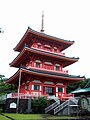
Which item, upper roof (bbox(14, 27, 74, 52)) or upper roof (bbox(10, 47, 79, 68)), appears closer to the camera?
upper roof (bbox(10, 47, 79, 68))

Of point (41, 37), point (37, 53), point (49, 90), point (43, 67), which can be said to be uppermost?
point (41, 37)

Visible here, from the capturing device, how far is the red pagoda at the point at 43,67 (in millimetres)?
29078

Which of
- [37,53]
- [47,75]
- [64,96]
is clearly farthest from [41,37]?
[64,96]

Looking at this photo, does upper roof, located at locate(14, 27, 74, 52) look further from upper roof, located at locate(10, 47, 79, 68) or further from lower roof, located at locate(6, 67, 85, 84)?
lower roof, located at locate(6, 67, 85, 84)

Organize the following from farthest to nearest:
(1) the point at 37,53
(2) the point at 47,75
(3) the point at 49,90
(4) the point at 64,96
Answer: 1. (3) the point at 49,90
2. (1) the point at 37,53
3. (4) the point at 64,96
4. (2) the point at 47,75

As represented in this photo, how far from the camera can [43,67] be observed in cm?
3144

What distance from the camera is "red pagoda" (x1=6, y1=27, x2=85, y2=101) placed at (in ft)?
95.4

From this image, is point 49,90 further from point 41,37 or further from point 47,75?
point 41,37

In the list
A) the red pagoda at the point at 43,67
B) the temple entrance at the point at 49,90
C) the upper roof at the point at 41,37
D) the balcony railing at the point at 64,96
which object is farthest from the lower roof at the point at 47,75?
the upper roof at the point at 41,37

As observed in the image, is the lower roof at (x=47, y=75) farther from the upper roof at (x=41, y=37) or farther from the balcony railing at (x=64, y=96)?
the upper roof at (x=41, y=37)

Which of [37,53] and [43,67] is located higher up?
[37,53]

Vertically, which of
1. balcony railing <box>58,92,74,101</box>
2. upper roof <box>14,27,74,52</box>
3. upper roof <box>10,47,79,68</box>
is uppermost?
upper roof <box>14,27,74,52</box>

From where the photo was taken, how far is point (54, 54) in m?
31.8

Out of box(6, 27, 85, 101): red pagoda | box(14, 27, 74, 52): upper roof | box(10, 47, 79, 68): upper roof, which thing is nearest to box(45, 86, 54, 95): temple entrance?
box(6, 27, 85, 101): red pagoda
